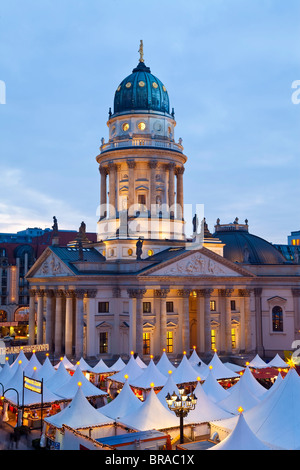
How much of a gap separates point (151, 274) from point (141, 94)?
24573 mm

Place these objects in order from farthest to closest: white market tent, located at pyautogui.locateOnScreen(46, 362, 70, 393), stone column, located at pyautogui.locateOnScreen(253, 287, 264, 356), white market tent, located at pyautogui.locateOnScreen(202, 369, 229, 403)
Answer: stone column, located at pyautogui.locateOnScreen(253, 287, 264, 356) → white market tent, located at pyautogui.locateOnScreen(46, 362, 70, 393) → white market tent, located at pyautogui.locateOnScreen(202, 369, 229, 403)

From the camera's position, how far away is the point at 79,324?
54031 millimetres

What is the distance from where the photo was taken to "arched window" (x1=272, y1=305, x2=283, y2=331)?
6303 cm

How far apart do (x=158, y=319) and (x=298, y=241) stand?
248 feet

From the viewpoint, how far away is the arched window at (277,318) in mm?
63031

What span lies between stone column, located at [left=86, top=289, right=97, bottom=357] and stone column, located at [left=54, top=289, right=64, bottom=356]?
3954 mm

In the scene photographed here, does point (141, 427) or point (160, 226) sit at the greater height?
point (160, 226)

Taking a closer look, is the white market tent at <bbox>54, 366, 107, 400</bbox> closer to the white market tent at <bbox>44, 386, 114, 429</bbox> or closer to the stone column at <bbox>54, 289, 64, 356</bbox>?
the white market tent at <bbox>44, 386, 114, 429</bbox>

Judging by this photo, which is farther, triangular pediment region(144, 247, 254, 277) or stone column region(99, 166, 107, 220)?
stone column region(99, 166, 107, 220)

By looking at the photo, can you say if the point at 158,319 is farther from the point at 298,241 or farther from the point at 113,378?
the point at 298,241

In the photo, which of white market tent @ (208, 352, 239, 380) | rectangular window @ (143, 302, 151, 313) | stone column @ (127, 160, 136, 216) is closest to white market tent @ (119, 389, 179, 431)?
white market tent @ (208, 352, 239, 380)

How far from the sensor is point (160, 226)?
63344 millimetres
